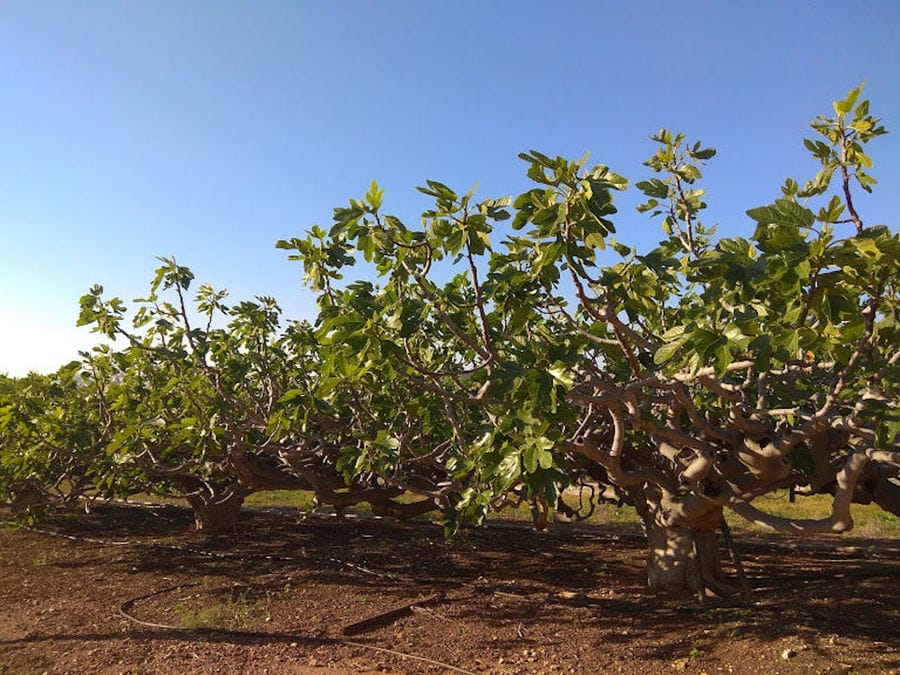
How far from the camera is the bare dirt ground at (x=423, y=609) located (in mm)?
5203

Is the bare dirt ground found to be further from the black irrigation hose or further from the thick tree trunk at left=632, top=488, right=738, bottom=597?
the thick tree trunk at left=632, top=488, right=738, bottom=597

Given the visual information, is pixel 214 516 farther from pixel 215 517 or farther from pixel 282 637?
pixel 282 637

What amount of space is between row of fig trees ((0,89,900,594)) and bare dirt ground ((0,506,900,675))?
1049 millimetres

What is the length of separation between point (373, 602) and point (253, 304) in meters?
3.72

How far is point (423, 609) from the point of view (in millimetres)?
6730

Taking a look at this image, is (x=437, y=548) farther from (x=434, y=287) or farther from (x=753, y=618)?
(x=434, y=287)

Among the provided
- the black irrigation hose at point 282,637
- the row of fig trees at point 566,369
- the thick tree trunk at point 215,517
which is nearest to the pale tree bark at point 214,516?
the thick tree trunk at point 215,517

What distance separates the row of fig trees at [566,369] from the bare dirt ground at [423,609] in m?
1.05

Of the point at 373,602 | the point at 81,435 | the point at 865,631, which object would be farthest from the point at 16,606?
the point at 865,631

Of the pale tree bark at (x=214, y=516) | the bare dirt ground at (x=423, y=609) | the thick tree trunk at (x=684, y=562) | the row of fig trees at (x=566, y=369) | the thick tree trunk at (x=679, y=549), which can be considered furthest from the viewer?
the pale tree bark at (x=214, y=516)

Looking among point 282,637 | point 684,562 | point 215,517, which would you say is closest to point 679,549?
point 684,562

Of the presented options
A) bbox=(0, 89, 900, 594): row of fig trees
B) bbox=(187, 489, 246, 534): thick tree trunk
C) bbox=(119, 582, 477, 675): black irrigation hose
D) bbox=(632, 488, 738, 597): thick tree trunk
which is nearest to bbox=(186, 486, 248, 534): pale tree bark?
bbox=(187, 489, 246, 534): thick tree trunk

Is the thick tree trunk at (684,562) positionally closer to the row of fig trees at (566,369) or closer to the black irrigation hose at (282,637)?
the row of fig trees at (566,369)

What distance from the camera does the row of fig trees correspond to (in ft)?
9.48
